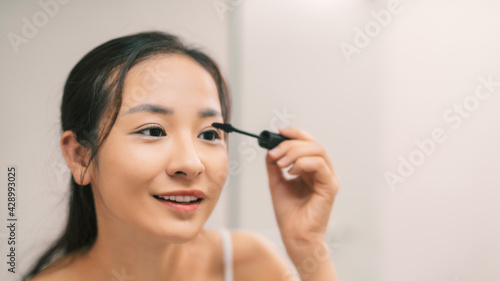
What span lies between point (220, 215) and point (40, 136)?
1.12ft

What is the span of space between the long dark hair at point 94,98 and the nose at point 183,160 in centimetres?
9

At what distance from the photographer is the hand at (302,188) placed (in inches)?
24.0

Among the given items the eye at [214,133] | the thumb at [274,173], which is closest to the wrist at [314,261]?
the thumb at [274,173]

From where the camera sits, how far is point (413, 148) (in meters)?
0.85

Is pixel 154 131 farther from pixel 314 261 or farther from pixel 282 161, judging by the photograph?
pixel 314 261

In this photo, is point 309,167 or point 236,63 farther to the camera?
point 236,63

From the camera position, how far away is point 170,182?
0.53 metres

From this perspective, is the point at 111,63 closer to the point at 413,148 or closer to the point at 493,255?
the point at 413,148

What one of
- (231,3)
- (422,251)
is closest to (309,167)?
(231,3)

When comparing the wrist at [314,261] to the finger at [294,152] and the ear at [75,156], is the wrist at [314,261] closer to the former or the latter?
the finger at [294,152]

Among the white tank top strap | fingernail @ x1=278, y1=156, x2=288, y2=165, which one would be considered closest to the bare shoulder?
the white tank top strap

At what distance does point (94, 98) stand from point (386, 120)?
23.9 inches

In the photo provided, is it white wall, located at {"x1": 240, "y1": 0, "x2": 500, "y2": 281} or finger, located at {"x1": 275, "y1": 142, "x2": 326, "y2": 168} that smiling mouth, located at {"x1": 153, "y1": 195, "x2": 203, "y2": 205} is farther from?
white wall, located at {"x1": 240, "y1": 0, "x2": 500, "y2": 281}

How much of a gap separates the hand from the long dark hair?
14 centimetres
